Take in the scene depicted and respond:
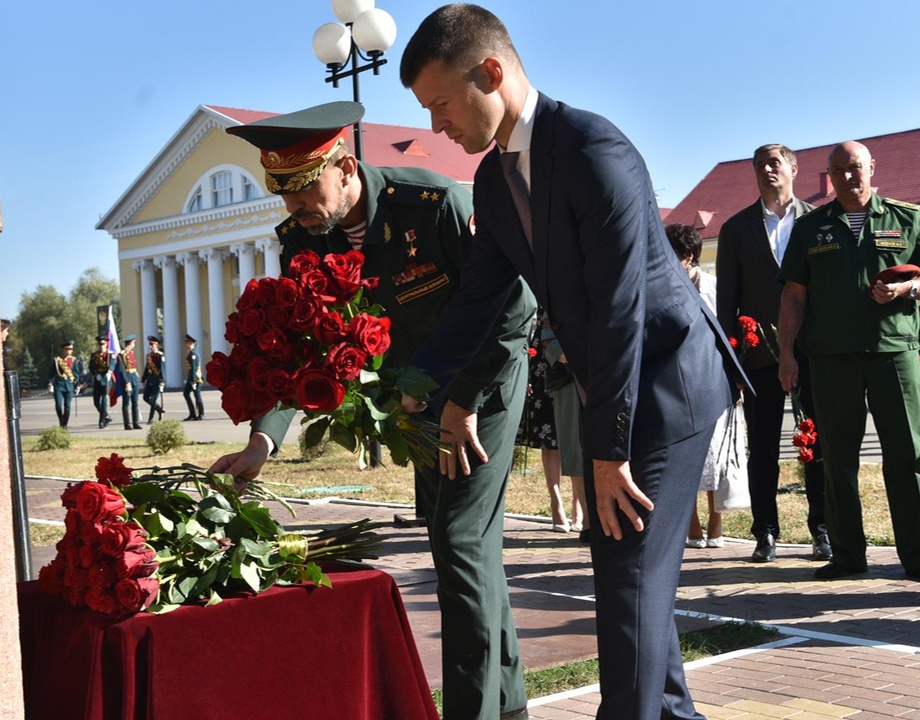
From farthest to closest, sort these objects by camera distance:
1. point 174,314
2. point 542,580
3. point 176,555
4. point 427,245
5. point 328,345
Result: point 174,314 < point 542,580 < point 427,245 < point 328,345 < point 176,555

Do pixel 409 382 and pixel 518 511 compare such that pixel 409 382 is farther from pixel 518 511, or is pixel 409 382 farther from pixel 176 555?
pixel 518 511

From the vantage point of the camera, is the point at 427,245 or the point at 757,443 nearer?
the point at 427,245

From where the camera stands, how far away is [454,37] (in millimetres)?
3082

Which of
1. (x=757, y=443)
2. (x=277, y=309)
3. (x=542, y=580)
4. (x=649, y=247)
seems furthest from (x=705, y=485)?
(x=277, y=309)

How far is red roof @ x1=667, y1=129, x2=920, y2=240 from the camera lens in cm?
5288

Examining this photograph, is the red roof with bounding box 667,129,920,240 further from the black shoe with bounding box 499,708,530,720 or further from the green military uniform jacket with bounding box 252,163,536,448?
the black shoe with bounding box 499,708,530,720

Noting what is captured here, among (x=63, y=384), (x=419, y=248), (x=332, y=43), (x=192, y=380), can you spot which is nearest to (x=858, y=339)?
(x=419, y=248)

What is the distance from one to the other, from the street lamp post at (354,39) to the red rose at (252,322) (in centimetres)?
1133


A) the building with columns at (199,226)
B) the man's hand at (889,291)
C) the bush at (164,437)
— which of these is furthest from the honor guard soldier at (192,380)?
the building with columns at (199,226)

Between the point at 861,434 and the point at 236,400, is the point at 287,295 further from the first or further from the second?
the point at 861,434

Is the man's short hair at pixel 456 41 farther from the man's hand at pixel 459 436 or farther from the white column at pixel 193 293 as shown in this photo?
the white column at pixel 193 293

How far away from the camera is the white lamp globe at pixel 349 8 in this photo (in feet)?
45.5

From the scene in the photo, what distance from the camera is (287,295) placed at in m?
2.84

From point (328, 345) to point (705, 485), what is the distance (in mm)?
5404
